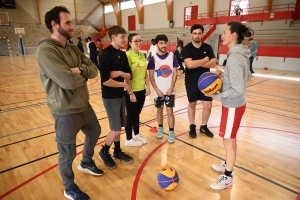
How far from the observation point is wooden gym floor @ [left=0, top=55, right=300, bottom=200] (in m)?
2.33

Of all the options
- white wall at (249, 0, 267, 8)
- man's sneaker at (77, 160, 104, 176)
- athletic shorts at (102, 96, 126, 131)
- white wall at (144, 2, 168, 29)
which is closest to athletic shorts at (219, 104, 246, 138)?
athletic shorts at (102, 96, 126, 131)

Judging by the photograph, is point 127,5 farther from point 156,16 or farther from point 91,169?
point 91,169

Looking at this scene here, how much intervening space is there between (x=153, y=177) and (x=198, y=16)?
19.5 m

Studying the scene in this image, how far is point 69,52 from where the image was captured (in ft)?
6.56

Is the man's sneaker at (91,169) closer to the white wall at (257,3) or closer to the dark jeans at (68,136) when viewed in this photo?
the dark jeans at (68,136)

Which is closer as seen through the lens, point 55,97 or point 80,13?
point 55,97

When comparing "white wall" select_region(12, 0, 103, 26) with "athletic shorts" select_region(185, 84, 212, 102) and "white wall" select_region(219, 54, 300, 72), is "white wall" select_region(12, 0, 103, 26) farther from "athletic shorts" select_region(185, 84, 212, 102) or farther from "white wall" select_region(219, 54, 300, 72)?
"athletic shorts" select_region(185, 84, 212, 102)

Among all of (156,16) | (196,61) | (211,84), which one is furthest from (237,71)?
(156,16)

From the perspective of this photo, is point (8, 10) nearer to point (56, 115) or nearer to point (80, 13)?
point (80, 13)

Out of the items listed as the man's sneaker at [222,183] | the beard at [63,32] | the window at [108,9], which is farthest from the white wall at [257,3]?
the window at [108,9]

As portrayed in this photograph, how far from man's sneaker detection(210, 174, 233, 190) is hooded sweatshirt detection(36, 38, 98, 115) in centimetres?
178

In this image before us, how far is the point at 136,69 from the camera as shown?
9.93 ft

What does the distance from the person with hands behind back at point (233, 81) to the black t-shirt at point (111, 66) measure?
4.10 ft

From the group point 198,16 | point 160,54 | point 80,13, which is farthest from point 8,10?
point 160,54
